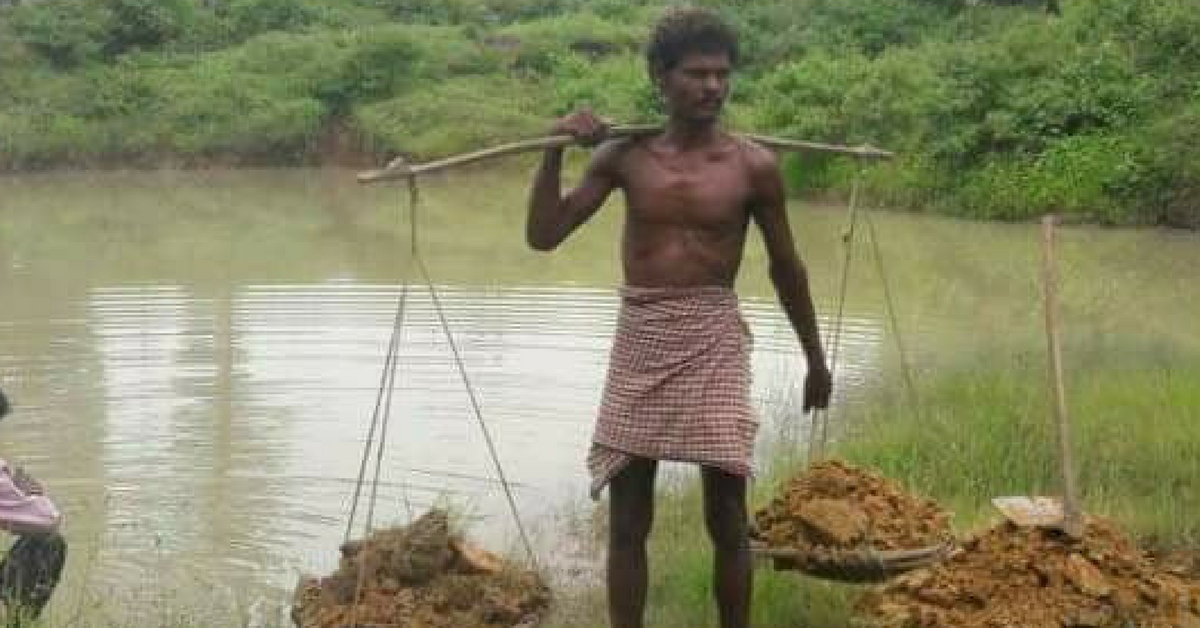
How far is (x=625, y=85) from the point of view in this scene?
20.7 m

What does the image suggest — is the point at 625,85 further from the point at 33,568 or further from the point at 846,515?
the point at 33,568

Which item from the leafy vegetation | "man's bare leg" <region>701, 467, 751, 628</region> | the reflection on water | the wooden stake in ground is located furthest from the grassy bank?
the leafy vegetation

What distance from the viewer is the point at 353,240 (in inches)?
550

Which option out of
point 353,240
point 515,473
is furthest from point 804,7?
point 515,473

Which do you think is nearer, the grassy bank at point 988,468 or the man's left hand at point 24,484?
the man's left hand at point 24,484

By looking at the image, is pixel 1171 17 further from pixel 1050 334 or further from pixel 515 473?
pixel 1050 334

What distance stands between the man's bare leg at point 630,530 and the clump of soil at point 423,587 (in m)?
0.81

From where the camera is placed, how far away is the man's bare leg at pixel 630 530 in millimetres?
3389

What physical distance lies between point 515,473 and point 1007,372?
217cm

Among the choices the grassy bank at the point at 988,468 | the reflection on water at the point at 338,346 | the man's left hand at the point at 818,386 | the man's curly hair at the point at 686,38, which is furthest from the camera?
the reflection on water at the point at 338,346

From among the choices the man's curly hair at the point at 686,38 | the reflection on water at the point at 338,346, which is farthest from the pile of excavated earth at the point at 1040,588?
the reflection on water at the point at 338,346

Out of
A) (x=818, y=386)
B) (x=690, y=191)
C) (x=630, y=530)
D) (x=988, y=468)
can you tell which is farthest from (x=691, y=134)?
(x=988, y=468)

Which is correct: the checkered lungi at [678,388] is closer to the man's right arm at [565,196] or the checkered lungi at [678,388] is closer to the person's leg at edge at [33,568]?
the man's right arm at [565,196]

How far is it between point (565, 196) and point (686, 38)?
1.41ft
